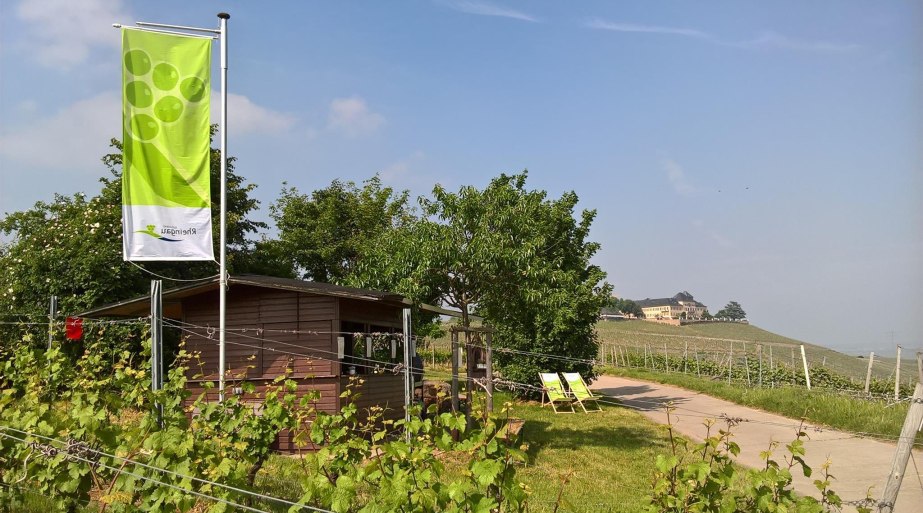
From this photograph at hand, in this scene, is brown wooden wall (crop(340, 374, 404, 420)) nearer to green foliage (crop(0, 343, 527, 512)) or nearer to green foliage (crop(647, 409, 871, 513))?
green foliage (crop(0, 343, 527, 512))

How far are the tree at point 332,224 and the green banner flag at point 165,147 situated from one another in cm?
1644

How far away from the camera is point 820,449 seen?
42.4ft

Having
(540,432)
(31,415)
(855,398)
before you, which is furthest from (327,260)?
(31,415)

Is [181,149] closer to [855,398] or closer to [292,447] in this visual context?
[292,447]

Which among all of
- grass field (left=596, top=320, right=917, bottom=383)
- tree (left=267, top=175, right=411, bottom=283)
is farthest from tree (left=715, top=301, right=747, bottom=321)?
tree (left=267, top=175, right=411, bottom=283)

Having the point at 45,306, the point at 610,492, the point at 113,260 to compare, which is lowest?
the point at 610,492

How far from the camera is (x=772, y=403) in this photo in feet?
58.8

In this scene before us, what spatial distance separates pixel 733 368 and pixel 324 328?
18692 millimetres

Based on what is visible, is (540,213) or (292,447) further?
(540,213)

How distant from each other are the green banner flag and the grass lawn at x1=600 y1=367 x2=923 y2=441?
A: 1064 centimetres

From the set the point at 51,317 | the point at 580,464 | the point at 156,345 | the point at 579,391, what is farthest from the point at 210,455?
the point at 579,391

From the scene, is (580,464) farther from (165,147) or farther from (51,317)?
(51,317)

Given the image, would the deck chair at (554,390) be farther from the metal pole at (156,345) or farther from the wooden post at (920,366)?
the wooden post at (920,366)

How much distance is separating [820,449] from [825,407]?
11.3 ft
